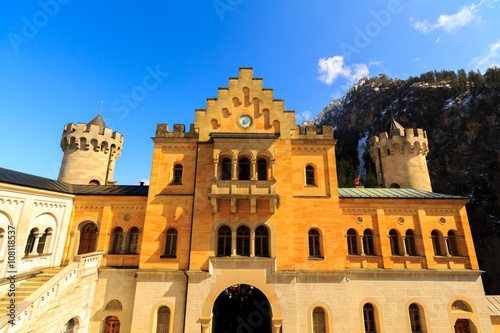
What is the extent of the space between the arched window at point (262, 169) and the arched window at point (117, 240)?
490 inches

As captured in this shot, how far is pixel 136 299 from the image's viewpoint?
1571 cm

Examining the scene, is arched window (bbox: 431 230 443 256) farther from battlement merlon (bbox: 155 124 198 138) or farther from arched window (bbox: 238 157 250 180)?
battlement merlon (bbox: 155 124 198 138)

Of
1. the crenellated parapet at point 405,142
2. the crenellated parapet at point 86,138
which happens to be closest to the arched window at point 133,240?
the crenellated parapet at point 86,138

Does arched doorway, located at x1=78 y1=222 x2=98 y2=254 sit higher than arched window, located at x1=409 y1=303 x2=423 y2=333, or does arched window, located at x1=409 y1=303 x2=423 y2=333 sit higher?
arched doorway, located at x1=78 y1=222 x2=98 y2=254

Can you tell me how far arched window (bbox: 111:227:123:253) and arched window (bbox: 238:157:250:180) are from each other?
1110cm

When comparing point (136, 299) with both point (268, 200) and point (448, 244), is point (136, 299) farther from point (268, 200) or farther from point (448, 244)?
point (448, 244)

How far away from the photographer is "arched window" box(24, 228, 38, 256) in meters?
15.8

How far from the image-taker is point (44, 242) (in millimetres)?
17141

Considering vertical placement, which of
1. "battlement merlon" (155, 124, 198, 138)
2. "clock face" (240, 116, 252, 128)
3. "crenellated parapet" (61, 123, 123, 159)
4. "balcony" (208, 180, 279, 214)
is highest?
"crenellated parapet" (61, 123, 123, 159)

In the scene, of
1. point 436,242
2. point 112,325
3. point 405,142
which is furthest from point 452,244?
point 112,325

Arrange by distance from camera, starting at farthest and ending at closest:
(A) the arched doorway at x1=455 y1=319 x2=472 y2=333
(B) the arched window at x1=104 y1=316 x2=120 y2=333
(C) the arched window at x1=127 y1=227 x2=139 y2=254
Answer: (C) the arched window at x1=127 y1=227 x2=139 y2=254, (A) the arched doorway at x1=455 y1=319 x2=472 y2=333, (B) the arched window at x1=104 y1=316 x2=120 y2=333

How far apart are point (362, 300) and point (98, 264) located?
2043 centimetres

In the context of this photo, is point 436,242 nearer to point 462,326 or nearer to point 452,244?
point 452,244

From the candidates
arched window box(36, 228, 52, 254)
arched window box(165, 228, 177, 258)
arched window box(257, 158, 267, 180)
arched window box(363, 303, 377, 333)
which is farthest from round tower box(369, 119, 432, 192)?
arched window box(36, 228, 52, 254)
